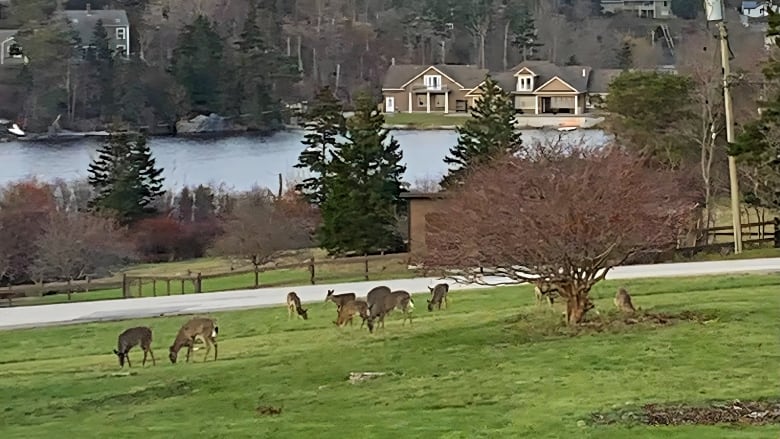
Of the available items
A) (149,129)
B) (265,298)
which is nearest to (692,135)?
(265,298)

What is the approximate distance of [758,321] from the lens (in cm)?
1334

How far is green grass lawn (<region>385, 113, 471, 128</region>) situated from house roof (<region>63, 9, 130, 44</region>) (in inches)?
1013

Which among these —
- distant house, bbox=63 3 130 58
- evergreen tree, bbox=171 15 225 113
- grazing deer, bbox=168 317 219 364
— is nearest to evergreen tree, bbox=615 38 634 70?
evergreen tree, bbox=171 15 225 113

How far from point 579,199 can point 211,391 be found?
13.7 ft

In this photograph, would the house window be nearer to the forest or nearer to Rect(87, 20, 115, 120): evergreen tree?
the forest

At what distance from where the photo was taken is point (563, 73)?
78000mm

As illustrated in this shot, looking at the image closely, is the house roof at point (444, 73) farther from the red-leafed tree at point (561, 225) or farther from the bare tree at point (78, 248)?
the red-leafed tree at point (561, 225)

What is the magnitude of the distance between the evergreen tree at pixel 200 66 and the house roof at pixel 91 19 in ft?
34.1

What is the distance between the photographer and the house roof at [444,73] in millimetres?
80375

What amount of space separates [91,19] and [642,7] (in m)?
54.8

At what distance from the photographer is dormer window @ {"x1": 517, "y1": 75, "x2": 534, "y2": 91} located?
77.0m

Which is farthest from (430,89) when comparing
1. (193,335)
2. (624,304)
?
(193,335)

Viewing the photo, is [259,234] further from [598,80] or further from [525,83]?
[598,80]

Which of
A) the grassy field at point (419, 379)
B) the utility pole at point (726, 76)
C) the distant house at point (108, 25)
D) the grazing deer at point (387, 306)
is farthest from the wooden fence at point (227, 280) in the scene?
the distant house at point (108, 25)
